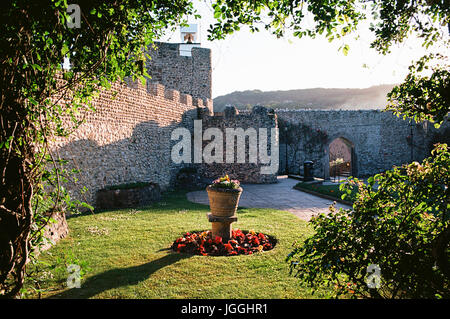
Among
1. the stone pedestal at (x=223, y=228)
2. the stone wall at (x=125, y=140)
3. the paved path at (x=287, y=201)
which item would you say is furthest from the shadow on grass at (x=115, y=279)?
the paved path at (x=287, y=201)

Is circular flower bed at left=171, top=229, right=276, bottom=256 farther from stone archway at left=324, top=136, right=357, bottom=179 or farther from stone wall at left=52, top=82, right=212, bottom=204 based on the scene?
stone archway at left=324, top=136, right=357, bottom=179

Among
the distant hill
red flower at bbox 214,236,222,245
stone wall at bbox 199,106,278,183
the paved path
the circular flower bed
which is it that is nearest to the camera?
the circular flower bed

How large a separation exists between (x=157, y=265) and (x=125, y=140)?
7.34m

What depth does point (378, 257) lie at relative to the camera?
2062 mm

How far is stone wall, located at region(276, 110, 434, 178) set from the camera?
2031 centimetres

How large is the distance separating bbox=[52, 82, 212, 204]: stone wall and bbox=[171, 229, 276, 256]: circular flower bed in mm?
3396

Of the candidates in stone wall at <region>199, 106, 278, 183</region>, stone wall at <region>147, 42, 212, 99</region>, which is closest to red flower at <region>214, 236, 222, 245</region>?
stone wall at <region>199, 106, 278, 183</region>

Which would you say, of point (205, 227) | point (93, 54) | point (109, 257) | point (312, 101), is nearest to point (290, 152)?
point (205, 227)

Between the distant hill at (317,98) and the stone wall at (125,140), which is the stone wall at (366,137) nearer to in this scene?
the stone wall at (125,140)

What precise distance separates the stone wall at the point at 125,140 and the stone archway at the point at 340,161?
951 cm

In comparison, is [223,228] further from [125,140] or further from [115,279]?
[125,140]

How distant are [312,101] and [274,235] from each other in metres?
59.5

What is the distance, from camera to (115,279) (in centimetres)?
378
